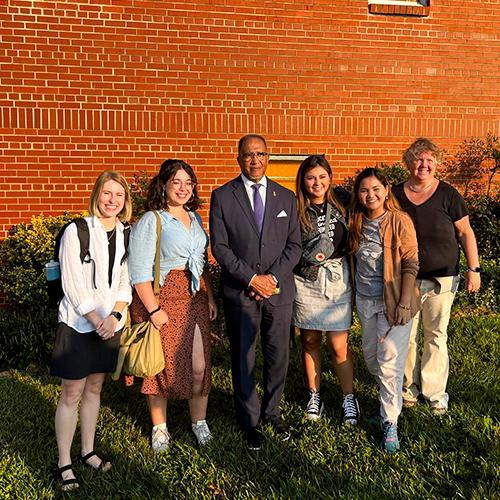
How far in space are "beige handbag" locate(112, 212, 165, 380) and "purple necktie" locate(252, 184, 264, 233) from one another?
67cm

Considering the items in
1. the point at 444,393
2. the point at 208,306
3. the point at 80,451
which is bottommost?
the point at 80,451

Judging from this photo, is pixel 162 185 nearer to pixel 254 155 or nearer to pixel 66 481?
pixel 254 155

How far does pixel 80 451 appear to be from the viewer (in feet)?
12.1

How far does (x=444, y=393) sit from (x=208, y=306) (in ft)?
6.41

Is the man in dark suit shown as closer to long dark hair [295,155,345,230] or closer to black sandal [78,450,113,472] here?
long dark hair [295,155,345,230]

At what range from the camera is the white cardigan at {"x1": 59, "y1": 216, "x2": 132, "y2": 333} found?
3121 mm

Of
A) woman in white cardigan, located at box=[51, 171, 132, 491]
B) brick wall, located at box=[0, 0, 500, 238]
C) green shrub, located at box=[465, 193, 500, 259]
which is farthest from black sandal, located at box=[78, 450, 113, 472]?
green shrub, located at box=[465, 193, 500, 259]

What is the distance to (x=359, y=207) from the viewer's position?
3834mm

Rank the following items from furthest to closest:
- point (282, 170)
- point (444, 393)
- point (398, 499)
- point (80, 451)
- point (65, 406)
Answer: point (282, 170)
point (444, 393)
point (80, 451)
point (65, 406)
point (398, 499)

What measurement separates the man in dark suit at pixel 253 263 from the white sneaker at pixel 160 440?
1.71 feet

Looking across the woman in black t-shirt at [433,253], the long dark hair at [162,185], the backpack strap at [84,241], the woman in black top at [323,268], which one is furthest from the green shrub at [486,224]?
the backpack strap at [84,241]

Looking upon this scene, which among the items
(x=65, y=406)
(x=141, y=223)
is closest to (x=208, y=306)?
(x=141, y=223)

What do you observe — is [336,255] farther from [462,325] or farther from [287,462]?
[462,325]

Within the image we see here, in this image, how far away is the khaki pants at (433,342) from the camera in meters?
4.03
